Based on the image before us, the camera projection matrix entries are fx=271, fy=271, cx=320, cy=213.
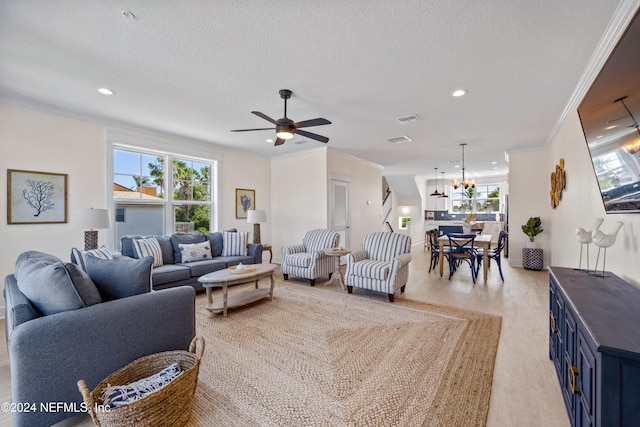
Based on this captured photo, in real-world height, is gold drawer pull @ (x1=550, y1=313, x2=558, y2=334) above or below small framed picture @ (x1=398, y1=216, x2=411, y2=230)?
below

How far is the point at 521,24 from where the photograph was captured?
6.77 ft

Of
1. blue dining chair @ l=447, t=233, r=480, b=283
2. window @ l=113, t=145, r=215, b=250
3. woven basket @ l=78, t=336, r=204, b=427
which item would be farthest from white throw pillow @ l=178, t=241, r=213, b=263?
blue dining chair @ l=447, t=233, r=480, b=283

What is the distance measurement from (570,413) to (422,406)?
2.66 ft

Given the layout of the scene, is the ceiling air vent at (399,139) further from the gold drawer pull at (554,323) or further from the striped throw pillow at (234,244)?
the gold drawer pull at (554,323)

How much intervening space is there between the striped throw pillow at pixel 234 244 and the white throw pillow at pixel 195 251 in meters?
0.35

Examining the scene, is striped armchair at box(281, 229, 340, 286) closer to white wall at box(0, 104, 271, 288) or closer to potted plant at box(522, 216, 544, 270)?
white wall at box(0, 104, 271, 288)

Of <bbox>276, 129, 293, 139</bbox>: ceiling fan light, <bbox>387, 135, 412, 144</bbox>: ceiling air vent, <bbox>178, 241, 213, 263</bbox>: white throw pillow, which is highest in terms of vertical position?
<bbox>387, 135, 412, 144</bbox>: ceiling air vent

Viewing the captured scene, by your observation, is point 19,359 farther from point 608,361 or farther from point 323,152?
point 323,152

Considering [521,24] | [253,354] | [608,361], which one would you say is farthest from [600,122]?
[253,354]

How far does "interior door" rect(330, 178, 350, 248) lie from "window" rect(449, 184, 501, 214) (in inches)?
262

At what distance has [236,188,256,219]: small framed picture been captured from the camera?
608 centimetres

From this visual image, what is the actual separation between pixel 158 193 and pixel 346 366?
4.47 meters

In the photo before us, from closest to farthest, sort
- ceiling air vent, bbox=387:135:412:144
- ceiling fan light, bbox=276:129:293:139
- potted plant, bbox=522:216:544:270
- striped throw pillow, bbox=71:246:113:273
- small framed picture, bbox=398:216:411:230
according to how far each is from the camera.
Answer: striped throw pillow, bbox=71:246:113:273
ceiling fan light, bbox=276:129:293:139
ceiling air vent, bbox=387:135:412:144
potted plant, bbox=522:216:544:270
small framed picture, bbox=398:216:411:230

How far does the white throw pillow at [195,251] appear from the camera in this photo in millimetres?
4414
